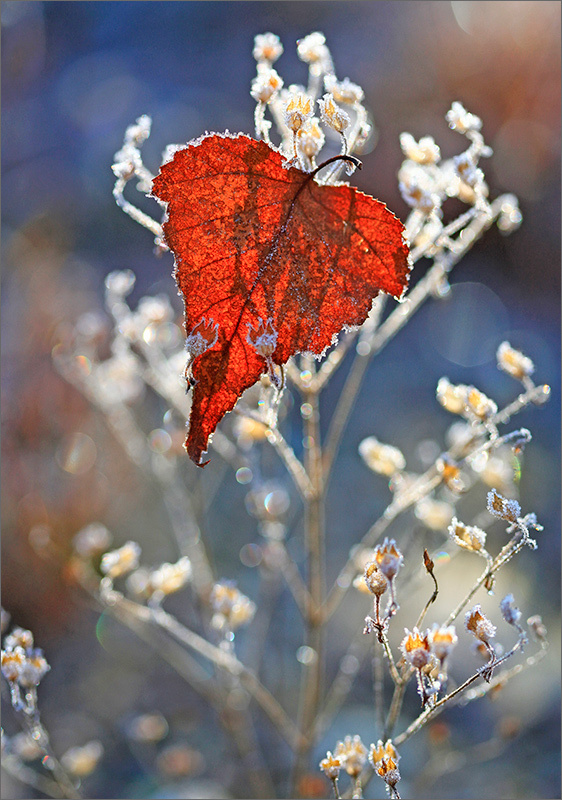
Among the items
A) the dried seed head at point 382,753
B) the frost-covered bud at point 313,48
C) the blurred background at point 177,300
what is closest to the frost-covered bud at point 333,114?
the frost-covered bud at point 313,48

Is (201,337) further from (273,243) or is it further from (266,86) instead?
(266,86)

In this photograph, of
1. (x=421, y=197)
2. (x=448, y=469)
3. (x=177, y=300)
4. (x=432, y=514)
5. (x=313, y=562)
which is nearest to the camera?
(x=421, y=197)

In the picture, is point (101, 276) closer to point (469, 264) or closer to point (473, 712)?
point (469, 264)

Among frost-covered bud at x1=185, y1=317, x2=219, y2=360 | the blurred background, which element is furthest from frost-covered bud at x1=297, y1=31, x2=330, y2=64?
the blurred background

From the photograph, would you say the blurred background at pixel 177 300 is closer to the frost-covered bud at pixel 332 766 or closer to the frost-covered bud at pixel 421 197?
the frost-covered bud at pixel 332 766

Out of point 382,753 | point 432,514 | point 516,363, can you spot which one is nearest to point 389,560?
point 382,753
